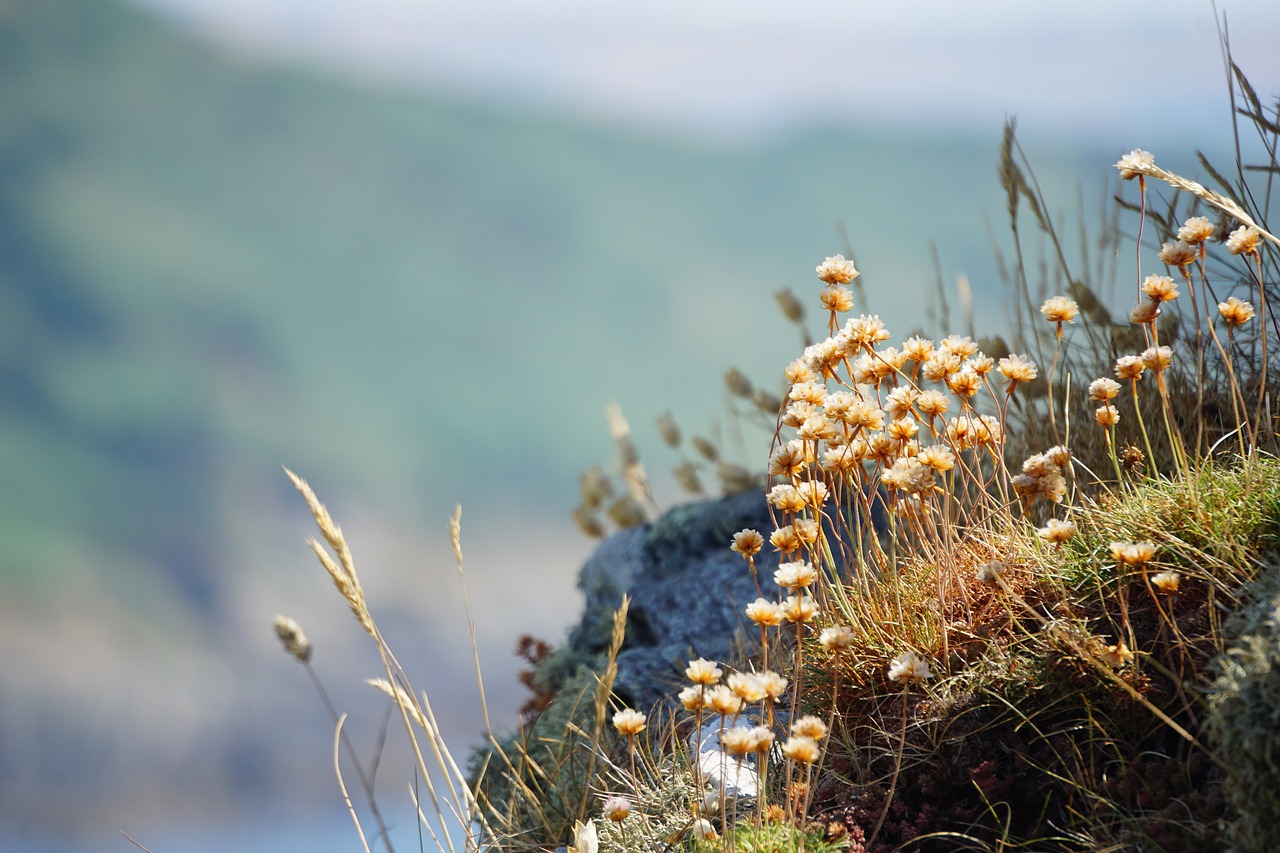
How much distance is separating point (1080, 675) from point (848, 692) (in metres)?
0.53

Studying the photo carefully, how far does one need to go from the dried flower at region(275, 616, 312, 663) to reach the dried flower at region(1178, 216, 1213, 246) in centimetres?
208

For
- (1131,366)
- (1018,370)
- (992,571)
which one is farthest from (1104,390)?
(992,571)

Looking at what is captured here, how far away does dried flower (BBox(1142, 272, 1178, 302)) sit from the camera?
2082 mm

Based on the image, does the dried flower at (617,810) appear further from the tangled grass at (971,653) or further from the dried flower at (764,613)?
the dried flower at (764,613)

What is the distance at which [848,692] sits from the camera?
7.47 ft

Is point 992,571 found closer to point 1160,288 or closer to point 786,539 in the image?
point 786,539

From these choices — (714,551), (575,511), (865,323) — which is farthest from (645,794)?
(575,511)

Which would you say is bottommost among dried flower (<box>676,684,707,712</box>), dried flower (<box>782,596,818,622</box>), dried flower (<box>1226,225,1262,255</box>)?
dried flower (<box>676,684,707,712</box>)

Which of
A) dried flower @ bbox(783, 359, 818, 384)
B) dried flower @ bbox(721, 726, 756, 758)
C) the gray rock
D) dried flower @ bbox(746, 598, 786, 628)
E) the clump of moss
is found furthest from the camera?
the gray rock

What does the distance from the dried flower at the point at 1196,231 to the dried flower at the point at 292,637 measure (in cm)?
208

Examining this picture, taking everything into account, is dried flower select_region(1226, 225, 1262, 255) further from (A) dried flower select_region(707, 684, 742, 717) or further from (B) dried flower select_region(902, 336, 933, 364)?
(A) dried flower select_region(707, 684, 742, 717)

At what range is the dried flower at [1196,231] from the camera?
206 centimetres

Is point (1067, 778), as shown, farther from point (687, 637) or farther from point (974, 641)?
point (687, 637)

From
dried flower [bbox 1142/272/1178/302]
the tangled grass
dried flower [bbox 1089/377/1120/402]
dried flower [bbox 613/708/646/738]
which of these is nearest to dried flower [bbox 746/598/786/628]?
the tangled grass
